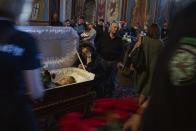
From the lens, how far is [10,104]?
1580 millimetres

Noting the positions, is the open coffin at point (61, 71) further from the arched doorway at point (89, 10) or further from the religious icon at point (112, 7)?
the arched doorway at point (89, 10)

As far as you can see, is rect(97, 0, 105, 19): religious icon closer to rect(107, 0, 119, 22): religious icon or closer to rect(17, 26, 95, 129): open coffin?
rect(107, 0, 119, 22): religious icon

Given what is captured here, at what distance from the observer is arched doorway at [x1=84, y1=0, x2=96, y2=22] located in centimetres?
1603

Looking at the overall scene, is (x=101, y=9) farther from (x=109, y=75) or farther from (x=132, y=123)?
(x=132, y=123)

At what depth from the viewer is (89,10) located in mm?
16219

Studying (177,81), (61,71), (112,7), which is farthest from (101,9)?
(177,81)

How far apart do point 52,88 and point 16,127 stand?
2.68m

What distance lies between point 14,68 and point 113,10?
14.2 meters

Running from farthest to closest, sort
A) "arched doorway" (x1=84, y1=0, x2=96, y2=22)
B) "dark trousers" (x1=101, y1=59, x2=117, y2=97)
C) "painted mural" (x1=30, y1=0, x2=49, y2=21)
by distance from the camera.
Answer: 1. "arched doorway" (x1=84, y1=0, x2=96, y2=22)
2. "painted mural" (x1=30, y1=0, x2=49, y2=21)
3. "dark trousers" (x1=101, y1=59, x2=117, y2=97)

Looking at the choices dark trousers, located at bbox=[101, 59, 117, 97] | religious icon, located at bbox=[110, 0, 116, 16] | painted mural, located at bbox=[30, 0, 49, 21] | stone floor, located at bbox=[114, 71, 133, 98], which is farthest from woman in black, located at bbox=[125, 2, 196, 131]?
religious icon, located at bbox=[110, 0, 116, 16]

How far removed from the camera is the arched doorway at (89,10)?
52.6 feet

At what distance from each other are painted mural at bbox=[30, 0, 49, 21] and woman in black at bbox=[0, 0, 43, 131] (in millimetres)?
10712

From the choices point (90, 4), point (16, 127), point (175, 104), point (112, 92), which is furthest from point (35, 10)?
point (175, 104)

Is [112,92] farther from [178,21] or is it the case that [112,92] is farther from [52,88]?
[178,21]
